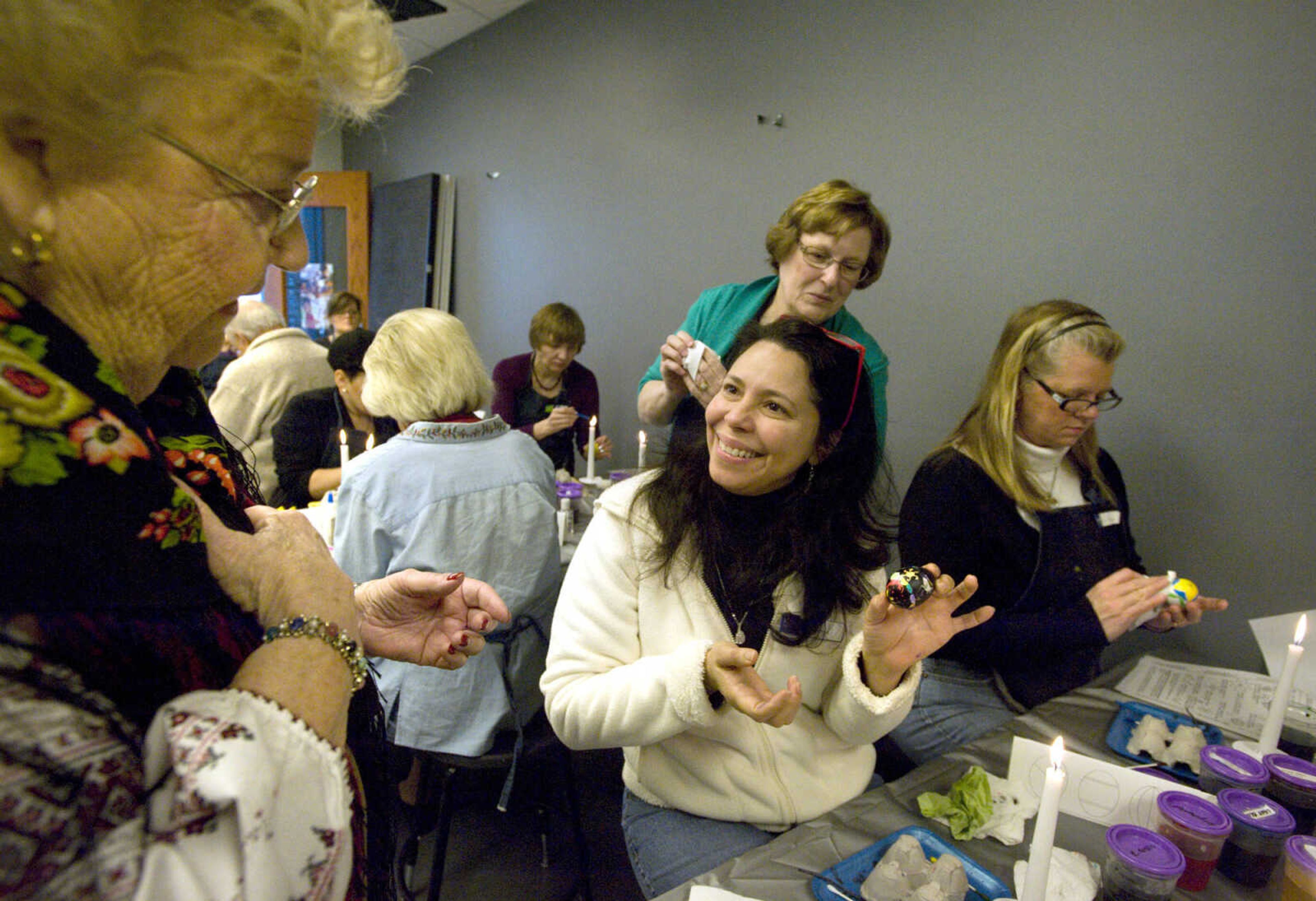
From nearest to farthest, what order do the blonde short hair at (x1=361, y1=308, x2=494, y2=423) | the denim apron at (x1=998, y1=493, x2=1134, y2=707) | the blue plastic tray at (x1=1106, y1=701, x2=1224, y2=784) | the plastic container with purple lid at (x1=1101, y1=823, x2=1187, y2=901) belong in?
the plastic container with purple lid at (x1=1101, y1=823, x2=1187, y2=901) < the blue plastic tray at (x1=1106, y1=701, x2=1224, y2=784) < the denim apron at (x1=998, y1=493, x2=1134, y2=707) < the blonde short hair at (x1=361, y1=308, x2=494, y2=423)

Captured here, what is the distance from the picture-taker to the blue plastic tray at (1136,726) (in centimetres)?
130

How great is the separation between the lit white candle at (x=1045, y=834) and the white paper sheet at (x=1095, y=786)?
0.43 m

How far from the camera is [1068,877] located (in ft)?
3.14

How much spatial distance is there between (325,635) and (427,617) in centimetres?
36

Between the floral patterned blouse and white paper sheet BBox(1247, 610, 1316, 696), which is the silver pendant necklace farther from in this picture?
white paper sheet BBox(1247, 610, 1316, 696)

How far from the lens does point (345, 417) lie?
2.86 metres

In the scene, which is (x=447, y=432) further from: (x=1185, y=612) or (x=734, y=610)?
(x=1185, y=612)

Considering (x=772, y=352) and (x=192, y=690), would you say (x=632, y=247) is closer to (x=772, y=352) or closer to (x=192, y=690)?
(x=772, y=352)

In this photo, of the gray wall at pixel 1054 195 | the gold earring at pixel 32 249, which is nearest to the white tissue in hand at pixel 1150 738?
the gray wall at pixel 1054 195

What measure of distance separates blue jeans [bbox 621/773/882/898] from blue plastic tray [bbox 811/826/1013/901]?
27 cm

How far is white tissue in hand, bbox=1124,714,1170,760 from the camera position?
1.34 metres

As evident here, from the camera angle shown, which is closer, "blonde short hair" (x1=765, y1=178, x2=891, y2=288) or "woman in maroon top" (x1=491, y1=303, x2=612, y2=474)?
"blonde short hair" (x1=765, y1=178, x2=891, y2=288)

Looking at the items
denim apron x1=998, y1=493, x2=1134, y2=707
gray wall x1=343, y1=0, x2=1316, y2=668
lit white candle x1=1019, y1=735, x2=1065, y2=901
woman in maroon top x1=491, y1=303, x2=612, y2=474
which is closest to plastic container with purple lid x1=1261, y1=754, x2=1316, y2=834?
denim apron x1=998, y1=493, x2=1134, y2=707

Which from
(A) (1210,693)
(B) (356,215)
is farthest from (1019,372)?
(B) (356,215)
